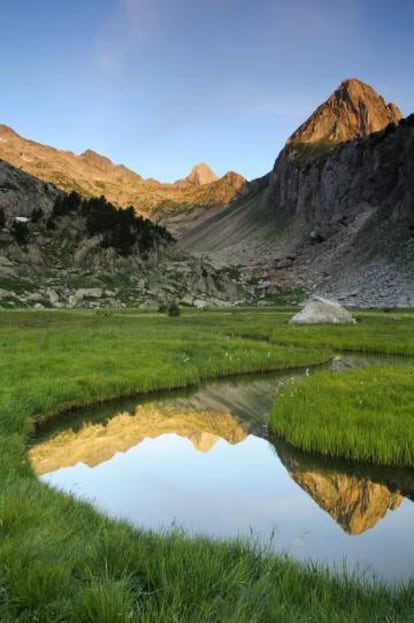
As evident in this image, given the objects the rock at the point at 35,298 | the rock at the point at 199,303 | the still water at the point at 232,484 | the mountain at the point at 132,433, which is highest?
the still water at the point at 232,484

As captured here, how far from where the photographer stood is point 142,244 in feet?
352

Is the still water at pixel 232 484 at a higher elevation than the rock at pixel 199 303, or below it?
higher

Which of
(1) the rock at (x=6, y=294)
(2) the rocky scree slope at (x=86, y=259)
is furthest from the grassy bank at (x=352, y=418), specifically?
(2) the rocky scree slope at (x=86, y=259)

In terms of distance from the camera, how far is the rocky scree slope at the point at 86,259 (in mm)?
87319

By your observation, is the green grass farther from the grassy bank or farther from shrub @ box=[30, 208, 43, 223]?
shrub @ box=[30, 208, 43, 223]

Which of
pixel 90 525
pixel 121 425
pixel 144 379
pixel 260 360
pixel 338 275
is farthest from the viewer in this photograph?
pixel 338 275

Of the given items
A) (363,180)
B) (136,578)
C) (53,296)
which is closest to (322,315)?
(53,296)

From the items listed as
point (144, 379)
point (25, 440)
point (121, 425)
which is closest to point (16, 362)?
point (144, 379)

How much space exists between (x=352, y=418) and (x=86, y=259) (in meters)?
87.9

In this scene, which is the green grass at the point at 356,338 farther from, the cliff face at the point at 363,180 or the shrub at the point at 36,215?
the cliff face at the point at 363,180

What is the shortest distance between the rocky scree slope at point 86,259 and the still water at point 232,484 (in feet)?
208

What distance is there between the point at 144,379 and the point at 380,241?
122534mm

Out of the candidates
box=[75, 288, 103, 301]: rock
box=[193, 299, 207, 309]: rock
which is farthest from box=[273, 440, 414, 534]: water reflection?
box=[193, 299, 207, 309]: rock

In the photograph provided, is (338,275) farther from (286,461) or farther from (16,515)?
(16,515)
